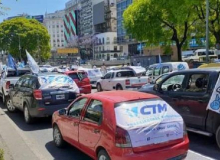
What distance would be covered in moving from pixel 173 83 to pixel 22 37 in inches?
2479

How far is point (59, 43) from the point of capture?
18150 centimetres

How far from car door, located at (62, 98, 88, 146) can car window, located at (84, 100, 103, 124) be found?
0.28 meters

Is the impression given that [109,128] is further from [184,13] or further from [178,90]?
[184,13]

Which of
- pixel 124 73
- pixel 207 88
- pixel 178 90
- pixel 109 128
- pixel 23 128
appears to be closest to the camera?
pixel 109 128

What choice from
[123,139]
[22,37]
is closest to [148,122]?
[123,139]

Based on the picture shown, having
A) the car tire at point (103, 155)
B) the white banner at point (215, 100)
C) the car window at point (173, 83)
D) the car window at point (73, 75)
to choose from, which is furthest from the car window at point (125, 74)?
the car tire at point (103, 155)

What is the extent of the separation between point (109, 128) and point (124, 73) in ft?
43.3

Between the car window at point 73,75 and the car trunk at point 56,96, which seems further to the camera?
the car window at point 73,75

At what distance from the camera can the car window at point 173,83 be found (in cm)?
783

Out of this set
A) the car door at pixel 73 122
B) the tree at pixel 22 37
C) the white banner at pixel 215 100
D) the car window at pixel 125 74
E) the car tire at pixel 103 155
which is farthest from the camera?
the tree at pixel 22 37

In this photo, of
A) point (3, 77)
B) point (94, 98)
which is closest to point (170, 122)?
point (94, 98)

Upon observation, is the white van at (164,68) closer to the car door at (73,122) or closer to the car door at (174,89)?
the car door at (174,89)

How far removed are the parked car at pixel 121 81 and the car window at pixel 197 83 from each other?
8.25 meters

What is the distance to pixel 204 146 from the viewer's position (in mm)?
6602
